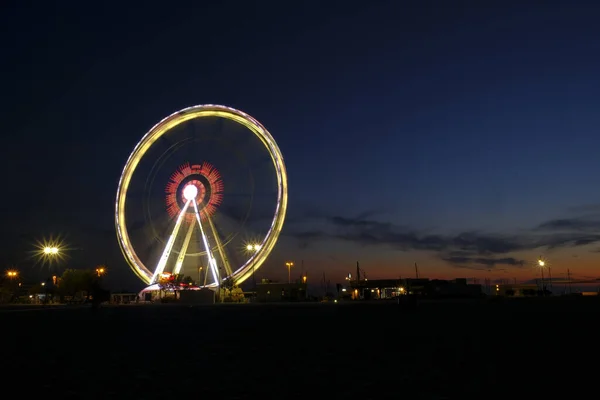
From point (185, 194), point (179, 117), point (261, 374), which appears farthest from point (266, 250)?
point (261, 374)

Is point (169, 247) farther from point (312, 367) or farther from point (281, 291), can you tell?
point (312, 367)

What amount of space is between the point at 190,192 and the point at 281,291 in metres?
51.6

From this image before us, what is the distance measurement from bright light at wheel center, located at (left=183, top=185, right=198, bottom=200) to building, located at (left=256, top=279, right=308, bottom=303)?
45.1 meters

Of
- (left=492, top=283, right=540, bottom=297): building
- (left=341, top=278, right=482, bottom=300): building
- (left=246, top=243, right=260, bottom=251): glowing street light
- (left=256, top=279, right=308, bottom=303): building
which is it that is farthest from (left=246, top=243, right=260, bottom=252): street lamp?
(left=492, top=283, right=540, bottom=297): building

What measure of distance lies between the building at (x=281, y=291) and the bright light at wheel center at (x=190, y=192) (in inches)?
1774

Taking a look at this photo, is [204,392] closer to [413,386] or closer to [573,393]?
[413,386]

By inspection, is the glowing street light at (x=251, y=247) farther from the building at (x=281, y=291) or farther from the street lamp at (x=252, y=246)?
the building at (x=281, y=291)

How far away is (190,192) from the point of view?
67625mm

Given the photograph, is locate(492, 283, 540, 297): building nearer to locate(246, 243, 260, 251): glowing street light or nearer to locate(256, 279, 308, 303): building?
locate(256, 279, 308, 303): building

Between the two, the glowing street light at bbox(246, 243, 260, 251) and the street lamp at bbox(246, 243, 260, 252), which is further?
the street lamp at bbox(246, 243, 260, 252)

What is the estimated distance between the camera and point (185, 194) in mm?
67875

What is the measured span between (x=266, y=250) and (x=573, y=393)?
5852cm

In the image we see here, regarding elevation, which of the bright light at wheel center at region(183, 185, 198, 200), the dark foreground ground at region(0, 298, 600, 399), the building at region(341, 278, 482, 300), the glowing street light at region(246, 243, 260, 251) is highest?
the bright light at wheel center at region(183, 185, 198, 200)

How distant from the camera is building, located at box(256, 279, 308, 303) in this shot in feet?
357
